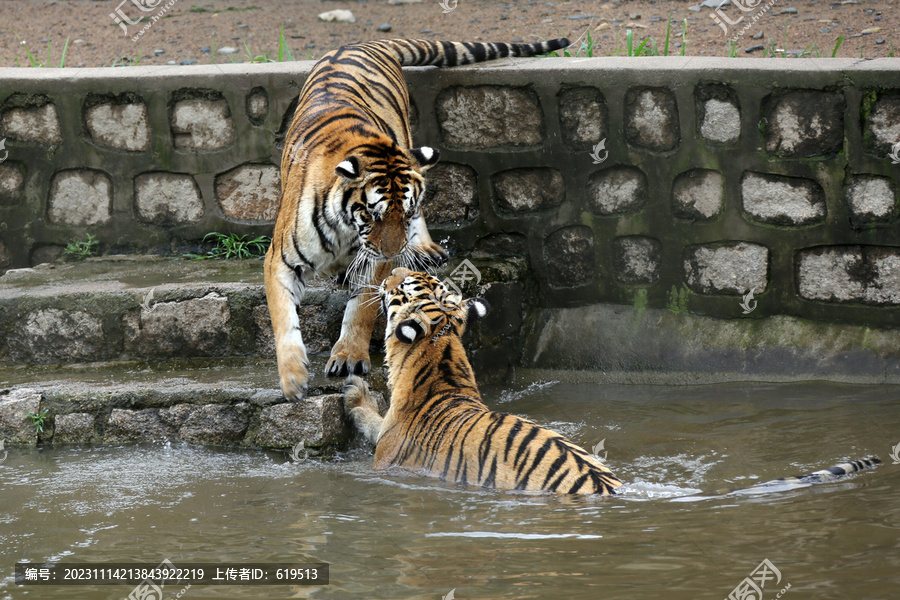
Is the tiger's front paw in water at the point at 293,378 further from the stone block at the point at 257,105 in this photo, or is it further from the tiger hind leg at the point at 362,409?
the stone block at the point at 257,105

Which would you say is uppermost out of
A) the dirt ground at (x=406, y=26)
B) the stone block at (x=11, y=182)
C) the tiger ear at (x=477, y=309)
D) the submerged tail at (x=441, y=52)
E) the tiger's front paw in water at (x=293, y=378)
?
the dirt ground at (x=406, y=26)

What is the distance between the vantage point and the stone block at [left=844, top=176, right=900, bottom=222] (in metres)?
4.54

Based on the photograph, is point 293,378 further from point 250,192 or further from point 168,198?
point 168,198

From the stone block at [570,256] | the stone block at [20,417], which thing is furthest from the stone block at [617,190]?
the stone block at [20,417]

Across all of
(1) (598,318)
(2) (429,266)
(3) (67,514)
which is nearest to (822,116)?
(1) (598,318)

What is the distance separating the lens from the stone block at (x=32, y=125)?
5.43m

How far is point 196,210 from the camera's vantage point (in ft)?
18.0

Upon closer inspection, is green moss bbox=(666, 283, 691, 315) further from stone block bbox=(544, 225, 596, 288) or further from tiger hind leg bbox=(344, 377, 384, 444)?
tiger hind leg bbox=(344, 377, 384, 444)

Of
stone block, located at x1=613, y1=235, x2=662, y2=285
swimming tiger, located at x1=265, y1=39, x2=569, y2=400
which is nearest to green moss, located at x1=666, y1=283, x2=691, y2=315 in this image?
stone block, located at x1=613, y1=235, x2=662, y2=285

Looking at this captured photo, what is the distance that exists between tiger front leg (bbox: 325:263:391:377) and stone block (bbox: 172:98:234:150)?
5.32ft

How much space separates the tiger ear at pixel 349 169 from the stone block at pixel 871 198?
7.86ft

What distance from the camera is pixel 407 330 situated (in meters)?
3.73

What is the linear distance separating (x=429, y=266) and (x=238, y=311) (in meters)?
0.96

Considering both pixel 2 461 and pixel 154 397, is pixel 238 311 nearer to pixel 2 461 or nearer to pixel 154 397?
pixel 154 397
